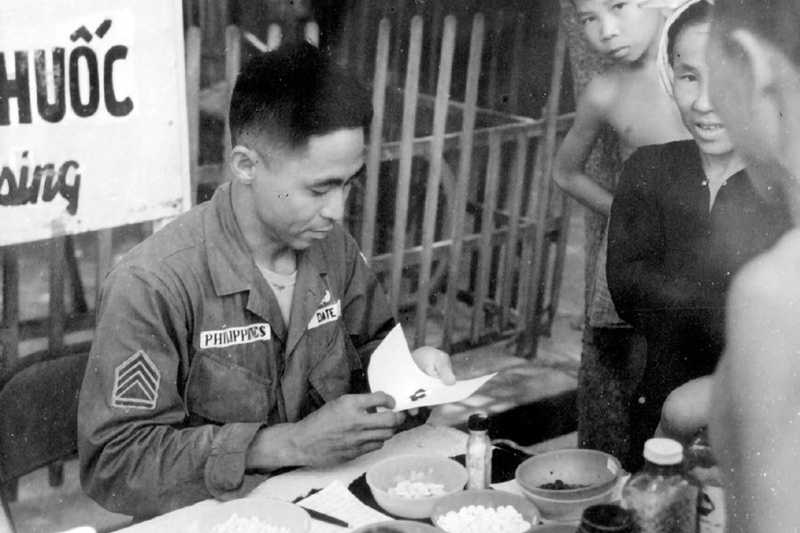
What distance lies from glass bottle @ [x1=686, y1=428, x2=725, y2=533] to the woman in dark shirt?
0.56 ft

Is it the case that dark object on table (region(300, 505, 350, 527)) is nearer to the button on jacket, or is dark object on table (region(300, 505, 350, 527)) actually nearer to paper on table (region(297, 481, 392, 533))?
paper on table (region(297, 481, 392, 533))

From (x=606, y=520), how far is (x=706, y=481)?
49cm

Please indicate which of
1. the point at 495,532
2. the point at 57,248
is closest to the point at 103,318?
the point at 57,248

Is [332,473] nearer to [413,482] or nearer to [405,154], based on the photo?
[413,482]

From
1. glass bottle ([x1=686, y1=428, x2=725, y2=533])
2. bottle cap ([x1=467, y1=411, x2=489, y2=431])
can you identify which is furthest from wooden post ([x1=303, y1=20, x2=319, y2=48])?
glass bottle ([x1=686, y1=428, x2=725, y2=533])

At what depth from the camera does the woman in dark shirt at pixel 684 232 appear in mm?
1770

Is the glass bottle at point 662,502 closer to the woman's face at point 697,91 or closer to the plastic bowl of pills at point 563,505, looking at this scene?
the plastic bowl of pills at point 563,505

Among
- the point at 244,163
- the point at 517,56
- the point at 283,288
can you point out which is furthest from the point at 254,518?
the point at 517,56

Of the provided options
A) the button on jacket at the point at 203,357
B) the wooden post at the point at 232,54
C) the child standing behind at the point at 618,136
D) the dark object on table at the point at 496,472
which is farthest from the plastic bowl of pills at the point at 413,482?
the wooden post at the point at 232,54

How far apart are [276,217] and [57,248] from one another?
605mm

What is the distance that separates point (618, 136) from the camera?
79.3 inches

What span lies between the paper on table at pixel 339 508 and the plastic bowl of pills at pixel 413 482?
3 cm

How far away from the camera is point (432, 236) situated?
2.88 m

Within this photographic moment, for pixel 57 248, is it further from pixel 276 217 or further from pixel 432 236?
pixel 432 236
